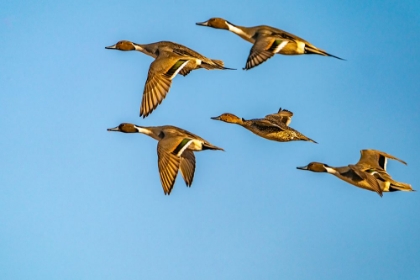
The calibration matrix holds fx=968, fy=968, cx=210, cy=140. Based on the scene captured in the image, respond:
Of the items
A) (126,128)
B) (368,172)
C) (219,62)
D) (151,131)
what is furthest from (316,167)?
(126,128)

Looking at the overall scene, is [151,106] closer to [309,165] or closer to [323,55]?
[323,55]

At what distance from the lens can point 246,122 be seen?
15234 mm

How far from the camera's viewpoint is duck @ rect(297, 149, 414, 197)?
1424 cm

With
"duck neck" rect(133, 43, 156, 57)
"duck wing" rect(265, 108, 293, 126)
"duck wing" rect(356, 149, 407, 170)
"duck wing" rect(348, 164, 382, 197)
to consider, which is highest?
"duck neck" rect(133, 43, 156, 57)

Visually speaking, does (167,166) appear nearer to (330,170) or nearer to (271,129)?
(271,129)

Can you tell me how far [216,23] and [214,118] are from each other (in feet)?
5.56

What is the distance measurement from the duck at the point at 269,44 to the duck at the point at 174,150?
60.9 inches

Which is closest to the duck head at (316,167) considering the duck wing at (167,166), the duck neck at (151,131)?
the duck neck at (151,131)

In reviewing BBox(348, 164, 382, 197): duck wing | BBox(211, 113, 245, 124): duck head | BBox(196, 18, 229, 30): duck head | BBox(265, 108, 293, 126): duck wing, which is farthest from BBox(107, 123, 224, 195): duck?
BBox(265, 108, 293, 126): duck wing

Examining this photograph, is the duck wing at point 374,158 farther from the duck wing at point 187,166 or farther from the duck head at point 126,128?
the duck head at point 126,128

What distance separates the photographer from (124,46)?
15.5m

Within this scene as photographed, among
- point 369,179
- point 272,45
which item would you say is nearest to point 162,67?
point 272,45

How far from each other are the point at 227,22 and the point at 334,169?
2850mm

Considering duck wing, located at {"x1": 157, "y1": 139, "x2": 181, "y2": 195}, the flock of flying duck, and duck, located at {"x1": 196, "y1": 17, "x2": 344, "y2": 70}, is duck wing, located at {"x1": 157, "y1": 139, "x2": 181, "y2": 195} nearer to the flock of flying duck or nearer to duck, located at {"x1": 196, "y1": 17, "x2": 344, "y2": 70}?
the flock of flying duck
